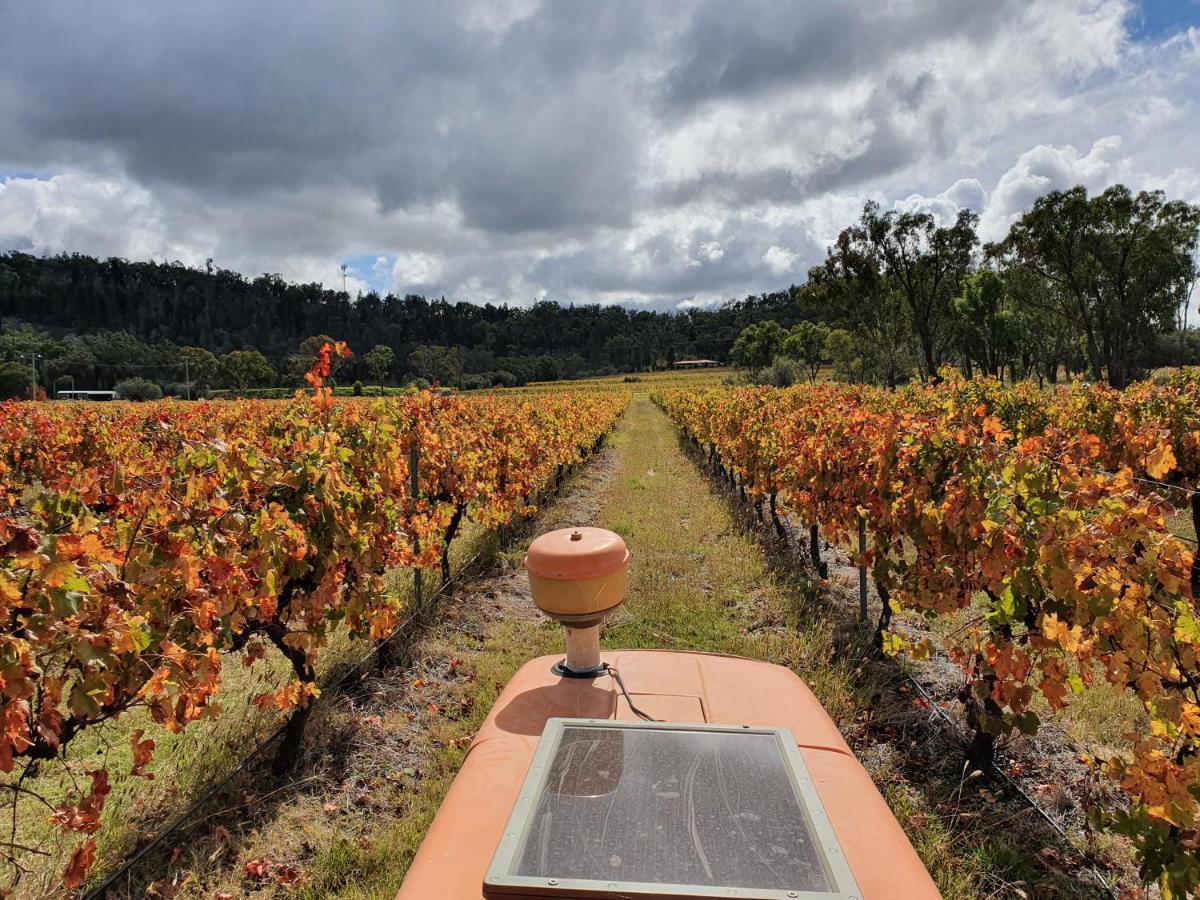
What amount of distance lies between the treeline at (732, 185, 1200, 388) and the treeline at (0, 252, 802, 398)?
211 ft

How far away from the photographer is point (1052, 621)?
2504mm

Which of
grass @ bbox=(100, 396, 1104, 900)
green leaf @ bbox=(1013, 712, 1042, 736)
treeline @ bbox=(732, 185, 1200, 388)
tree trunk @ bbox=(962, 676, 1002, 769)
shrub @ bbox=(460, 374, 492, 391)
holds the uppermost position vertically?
treeline @ bbox=(732, 185, 1200, 388)

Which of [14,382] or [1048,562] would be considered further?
[14,382]

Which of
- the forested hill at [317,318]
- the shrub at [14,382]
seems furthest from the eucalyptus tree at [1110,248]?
the forested hill at [317,318]

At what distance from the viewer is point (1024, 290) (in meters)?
39.5

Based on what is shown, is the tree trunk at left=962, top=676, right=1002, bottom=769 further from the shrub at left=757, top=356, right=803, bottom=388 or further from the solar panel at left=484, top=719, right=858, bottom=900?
the shrub at left=757, top=356, right=803, bottom=388

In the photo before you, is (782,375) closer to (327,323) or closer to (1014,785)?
(1014,785)

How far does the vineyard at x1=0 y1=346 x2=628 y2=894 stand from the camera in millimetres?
1979

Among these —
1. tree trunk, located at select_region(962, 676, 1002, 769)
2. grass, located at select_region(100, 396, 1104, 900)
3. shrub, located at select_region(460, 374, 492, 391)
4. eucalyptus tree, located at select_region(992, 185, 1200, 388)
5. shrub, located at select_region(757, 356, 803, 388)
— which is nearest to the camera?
grass, located at select_region(100, 396, 1104, 900)

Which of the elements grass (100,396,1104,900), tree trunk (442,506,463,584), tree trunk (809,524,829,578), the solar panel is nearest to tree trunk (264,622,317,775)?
grass (100,396,1104,900)

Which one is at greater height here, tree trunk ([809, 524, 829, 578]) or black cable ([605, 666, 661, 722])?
black cable ([605, 666, 661, 722])

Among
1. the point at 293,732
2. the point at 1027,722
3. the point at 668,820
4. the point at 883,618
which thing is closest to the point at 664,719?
the point at 668,820

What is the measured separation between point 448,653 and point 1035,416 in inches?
361

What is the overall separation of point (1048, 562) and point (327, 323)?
16184cm
